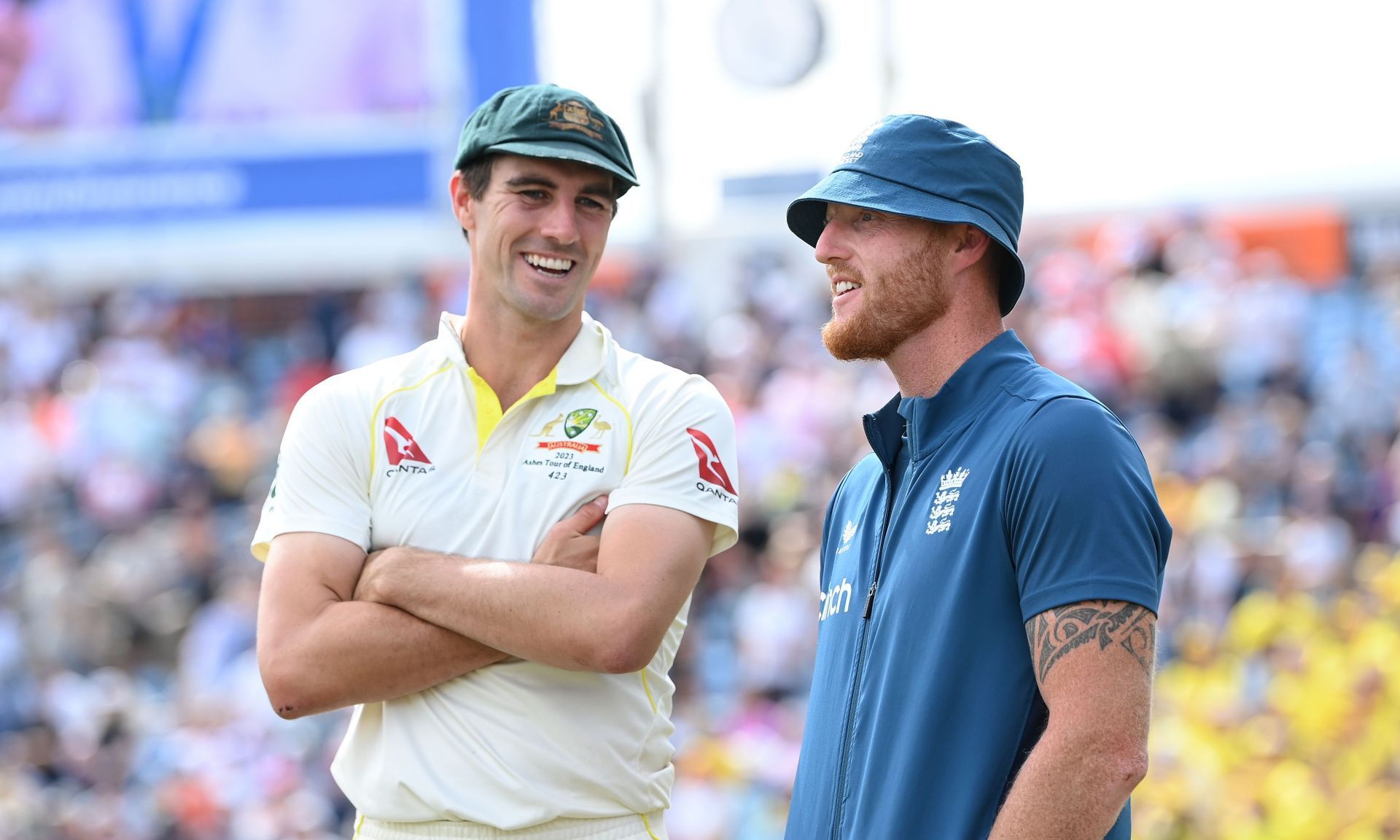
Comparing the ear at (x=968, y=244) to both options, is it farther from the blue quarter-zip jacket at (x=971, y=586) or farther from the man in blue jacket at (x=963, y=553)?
the blue quarter-zip jacket at (x=971, y=586)

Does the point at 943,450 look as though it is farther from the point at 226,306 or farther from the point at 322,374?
the point at 226,306

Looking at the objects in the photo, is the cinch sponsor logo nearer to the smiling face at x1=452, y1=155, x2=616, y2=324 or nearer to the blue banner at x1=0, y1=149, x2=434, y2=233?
the smiling face at x1=452, y1=155, x2=616, y2=324

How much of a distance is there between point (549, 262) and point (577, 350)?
182 millimetres

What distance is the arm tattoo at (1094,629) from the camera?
90.4 inches

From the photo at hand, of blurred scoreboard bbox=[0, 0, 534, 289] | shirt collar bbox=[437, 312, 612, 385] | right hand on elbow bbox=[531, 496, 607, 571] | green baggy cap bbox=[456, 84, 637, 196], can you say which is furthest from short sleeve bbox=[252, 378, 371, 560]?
blurred scoreboard bbox=[0, 0, 534, 289]

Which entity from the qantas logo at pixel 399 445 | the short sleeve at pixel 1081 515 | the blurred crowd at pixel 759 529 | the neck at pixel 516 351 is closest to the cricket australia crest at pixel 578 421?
the neck at pixel 516 351

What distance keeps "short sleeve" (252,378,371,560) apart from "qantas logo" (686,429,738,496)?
626 millimetres

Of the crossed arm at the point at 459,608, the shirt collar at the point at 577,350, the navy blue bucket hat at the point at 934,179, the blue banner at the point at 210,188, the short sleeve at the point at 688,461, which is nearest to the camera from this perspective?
the navy blue bucket hat at the point at 934,179

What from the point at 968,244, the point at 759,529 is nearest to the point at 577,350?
the point at 968,244

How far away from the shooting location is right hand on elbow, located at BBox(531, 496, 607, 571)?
2.98 meters

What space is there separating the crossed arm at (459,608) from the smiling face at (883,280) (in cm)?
52

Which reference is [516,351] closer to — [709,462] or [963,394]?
[709,462]

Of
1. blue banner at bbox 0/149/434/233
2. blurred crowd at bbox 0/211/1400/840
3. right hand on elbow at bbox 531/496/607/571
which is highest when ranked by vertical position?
right hand on elbow at bbox 531/496/607/571

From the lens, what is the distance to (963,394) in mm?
2676
